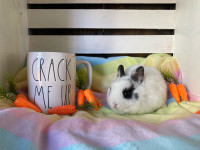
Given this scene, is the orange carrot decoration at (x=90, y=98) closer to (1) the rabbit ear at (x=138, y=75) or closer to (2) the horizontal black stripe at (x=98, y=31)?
(1) the rabbit ear at (x=138, y=75)

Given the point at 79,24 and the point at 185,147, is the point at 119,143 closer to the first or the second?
the point at 185,147

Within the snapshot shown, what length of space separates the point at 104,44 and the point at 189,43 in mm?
548

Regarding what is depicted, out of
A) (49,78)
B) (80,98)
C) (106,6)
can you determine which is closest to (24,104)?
(49,78)

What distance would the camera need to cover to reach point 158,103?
87 cm

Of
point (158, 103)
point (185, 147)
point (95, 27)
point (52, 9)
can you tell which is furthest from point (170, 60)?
point (52, 9)

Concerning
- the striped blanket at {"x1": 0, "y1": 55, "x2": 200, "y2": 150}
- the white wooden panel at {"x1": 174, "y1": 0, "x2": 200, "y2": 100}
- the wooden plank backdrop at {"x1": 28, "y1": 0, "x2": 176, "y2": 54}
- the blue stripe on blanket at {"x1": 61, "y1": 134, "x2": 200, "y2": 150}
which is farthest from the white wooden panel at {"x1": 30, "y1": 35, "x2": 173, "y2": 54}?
the blue stripe on blanket at {"x1": 61, "y1": 134, "x2": 200, "y2": 150}

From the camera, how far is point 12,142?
480mm

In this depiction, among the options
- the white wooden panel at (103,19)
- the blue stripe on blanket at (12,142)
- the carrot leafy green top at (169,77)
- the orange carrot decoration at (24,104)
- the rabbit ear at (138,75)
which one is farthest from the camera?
the white wooden panel at (103,19)

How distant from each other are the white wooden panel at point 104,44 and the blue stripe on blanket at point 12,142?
2.83 ft

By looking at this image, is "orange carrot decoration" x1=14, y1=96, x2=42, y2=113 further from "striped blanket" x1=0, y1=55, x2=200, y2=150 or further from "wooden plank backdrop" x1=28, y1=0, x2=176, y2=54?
"wooden plank backdrop" x1=28, y1=0, x2=176, y2=54

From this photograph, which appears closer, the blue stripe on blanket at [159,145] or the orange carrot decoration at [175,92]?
the blue stripe on blanket at [159,145]

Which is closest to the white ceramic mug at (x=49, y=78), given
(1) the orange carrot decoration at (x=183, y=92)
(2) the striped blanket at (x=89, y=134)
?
(2) the striped blanket at (x=89, y=134)

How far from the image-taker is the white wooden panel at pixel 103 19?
1.24 meters

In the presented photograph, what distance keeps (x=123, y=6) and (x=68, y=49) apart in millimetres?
507
